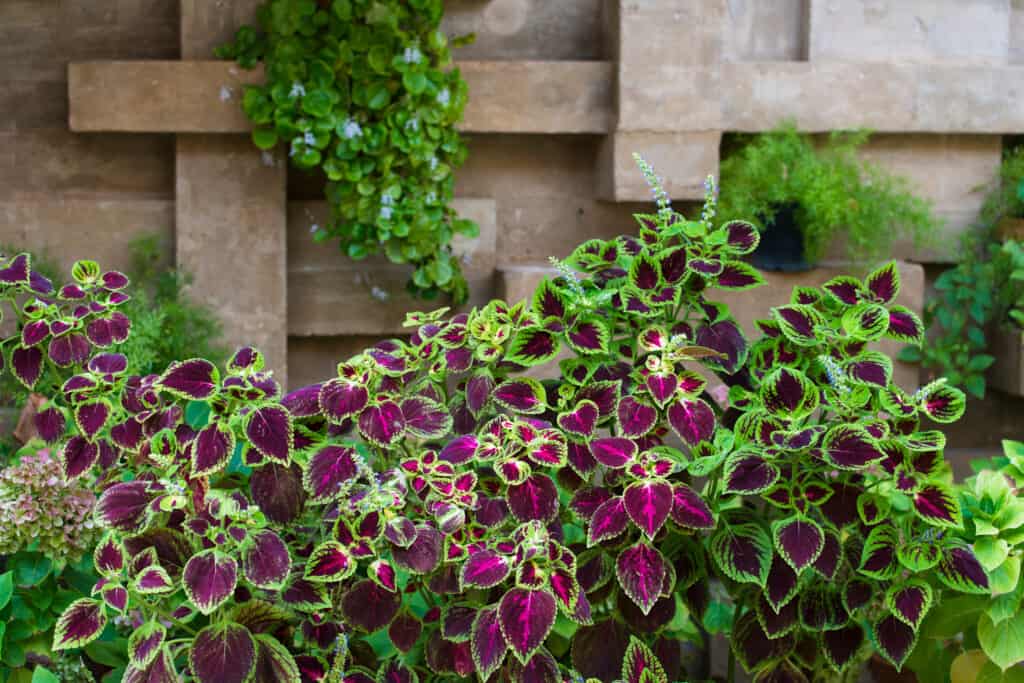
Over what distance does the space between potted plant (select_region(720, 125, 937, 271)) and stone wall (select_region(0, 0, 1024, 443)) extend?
0.11 meters

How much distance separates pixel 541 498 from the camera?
4.75ft

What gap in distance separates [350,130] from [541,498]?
1.76 meters

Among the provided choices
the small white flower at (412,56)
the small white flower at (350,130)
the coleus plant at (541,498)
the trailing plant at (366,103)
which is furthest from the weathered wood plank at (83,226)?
the coleus plant at (541,498)

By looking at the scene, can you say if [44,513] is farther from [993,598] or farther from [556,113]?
[556,113]

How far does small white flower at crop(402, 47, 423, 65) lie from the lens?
9.57ft

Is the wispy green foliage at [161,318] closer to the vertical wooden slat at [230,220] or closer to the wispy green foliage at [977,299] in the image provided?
the vertical wooden slat at [230,220]

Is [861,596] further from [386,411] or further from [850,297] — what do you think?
[386,411]

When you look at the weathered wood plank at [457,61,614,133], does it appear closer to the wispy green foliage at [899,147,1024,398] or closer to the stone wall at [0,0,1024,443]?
the stone wall at [0,0,1024,443]

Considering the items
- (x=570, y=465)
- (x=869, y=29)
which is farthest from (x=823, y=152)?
(x=570, y=465)

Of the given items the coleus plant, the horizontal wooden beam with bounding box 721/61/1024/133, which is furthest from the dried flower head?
the horizontal wooden beam with bounding box 721/61/1024/133

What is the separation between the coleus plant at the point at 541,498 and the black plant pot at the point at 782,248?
133cm

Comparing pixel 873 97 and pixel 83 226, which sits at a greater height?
pixel 873 97

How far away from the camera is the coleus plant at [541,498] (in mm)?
1377

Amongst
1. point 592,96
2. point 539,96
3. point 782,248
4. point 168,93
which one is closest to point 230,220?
point 168,93
